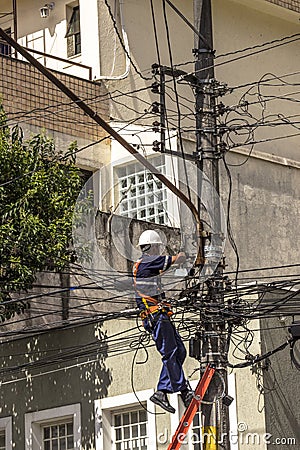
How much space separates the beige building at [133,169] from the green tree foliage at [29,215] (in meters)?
0.76

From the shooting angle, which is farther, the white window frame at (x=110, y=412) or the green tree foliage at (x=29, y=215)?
the white window frame at (x=110, y=412)

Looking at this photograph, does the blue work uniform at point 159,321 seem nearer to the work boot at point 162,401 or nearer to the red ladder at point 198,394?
the work boot at point 162,401

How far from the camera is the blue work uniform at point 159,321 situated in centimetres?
1728

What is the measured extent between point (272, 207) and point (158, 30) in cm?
441

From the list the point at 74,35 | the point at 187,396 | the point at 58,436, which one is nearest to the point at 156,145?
the point at 187,396

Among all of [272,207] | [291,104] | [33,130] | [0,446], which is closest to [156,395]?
[0,446]

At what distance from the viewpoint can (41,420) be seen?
22.8 meters

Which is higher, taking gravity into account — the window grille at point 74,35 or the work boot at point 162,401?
the window grille at point 74,35

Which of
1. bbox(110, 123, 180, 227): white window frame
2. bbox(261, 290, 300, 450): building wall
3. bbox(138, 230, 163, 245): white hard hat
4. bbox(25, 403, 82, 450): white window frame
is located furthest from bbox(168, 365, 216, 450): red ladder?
bbox(25, 403, 82, 450): white window frame

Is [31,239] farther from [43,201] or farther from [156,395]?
[156,395]

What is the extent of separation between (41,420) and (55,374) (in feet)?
2.61

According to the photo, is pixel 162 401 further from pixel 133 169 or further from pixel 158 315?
pixel 133 169

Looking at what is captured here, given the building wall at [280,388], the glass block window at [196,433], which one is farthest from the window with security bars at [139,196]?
the glass block window at [196,433]

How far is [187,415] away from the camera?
16891mm
